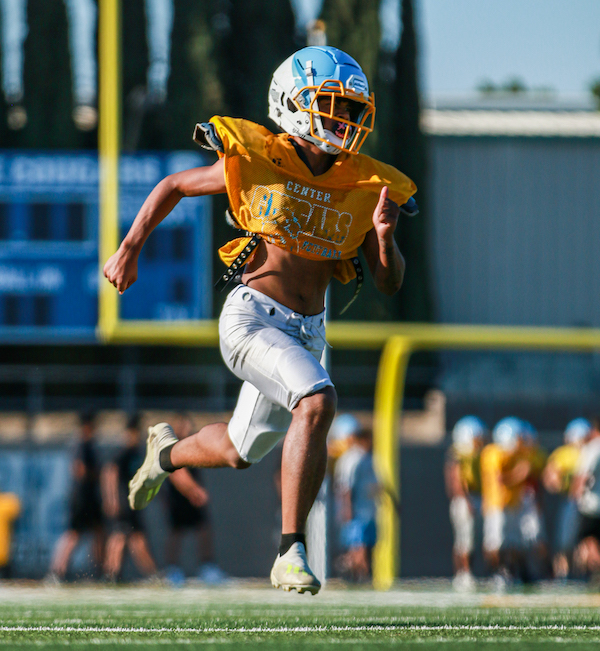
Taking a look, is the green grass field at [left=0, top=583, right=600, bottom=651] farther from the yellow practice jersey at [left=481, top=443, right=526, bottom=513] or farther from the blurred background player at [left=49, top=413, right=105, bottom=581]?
the yellow practice jersey at [left=481, top=443, right=526, bottom=513]

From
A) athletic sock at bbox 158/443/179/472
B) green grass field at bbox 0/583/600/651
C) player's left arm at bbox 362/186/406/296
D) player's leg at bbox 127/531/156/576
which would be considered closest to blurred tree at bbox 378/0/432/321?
player's leg at bbox 127/531/156/576

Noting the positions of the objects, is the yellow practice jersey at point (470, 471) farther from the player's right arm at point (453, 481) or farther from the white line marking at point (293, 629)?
the white line marking at point (293, 629)

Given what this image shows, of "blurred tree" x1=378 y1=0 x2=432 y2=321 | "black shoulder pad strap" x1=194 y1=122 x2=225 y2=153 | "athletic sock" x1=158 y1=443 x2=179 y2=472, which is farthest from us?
"blurred tree" x1=378 y1=0 x2=432 y2=321

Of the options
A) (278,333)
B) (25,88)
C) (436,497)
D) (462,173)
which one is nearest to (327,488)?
(436,497)

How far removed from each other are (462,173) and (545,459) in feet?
33.2

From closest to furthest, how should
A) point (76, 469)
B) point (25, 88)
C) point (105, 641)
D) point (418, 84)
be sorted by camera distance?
point (105, 641) < point (76, 469) < point (25, 88) < point (418, 84)

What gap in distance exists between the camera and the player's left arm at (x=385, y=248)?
389cm

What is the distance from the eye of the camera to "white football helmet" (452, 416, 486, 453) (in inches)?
408

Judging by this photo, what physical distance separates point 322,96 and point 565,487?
7179 millimetres

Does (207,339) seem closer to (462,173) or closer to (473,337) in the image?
(473,337)

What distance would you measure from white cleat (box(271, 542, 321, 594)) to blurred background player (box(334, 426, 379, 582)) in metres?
6.32

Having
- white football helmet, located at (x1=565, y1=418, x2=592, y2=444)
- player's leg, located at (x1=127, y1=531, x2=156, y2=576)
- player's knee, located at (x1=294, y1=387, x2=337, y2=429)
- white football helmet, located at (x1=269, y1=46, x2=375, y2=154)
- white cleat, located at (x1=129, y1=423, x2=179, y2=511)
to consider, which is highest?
white football helmet, located at (x1=269, y1=46, x2=375, y2=154)

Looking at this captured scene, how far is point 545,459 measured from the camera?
10711mm

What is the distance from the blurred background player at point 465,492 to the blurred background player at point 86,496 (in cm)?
303
